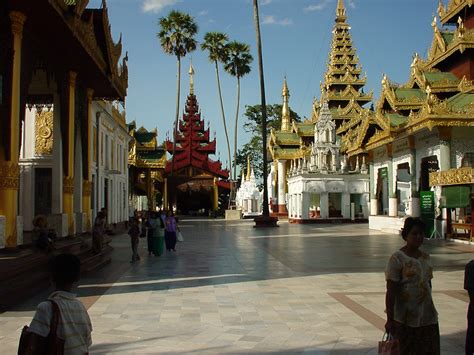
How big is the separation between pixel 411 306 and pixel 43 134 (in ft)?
51.2

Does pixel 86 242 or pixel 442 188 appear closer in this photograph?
pixel 86 242

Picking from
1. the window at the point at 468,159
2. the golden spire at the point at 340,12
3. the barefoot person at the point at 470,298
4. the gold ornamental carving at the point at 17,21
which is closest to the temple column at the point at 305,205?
the window at the point at 468,159

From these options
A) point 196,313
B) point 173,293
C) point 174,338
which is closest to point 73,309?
point 174,338

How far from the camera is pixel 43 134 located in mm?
17641

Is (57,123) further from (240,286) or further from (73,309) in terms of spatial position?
(73,309)

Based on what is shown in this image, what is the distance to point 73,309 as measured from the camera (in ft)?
10.3

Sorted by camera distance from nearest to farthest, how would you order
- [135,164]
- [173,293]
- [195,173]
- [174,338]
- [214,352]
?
[214,352] → [174,338] → [173,293] → [135,164] → [195,173]

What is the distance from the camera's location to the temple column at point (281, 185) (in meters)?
52.6

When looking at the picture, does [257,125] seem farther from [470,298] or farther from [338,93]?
[470,298]

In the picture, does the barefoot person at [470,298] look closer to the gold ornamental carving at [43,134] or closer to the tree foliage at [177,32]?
the gold ornamental carving at [43,134]

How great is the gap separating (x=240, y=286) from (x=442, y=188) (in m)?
13.0

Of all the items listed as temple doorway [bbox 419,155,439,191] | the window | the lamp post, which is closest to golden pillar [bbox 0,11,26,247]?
the window

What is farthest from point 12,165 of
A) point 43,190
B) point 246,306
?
point 43,190

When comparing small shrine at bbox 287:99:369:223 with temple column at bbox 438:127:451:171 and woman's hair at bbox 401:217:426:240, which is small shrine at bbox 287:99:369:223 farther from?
woman's hair at bbox 401:217:426:240
